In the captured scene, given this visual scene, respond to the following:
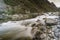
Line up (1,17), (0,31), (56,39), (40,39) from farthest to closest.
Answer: (56,39) < (40,39) < (0,31) < (1,17)

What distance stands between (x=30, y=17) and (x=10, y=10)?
410 millimetres

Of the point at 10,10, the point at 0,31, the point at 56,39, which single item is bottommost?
the point at 56,39

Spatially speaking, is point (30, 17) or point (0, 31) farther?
point (30, 17)

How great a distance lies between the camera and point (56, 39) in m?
2.44

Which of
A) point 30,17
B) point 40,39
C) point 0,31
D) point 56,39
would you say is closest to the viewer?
point 0,31

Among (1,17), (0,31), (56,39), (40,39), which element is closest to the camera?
(1,17)

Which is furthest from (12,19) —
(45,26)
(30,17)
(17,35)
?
(45,26)

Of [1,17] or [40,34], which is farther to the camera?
[40,34]

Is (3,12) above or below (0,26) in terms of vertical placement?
above

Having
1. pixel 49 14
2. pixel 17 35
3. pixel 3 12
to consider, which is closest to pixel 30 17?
pixel 17 35

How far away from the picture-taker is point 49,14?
2531 mm

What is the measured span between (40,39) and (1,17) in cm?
90

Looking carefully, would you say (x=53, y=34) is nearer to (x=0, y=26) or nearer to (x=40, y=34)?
(x=40, y=34)

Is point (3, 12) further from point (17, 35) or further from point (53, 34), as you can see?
point (53, 34)
